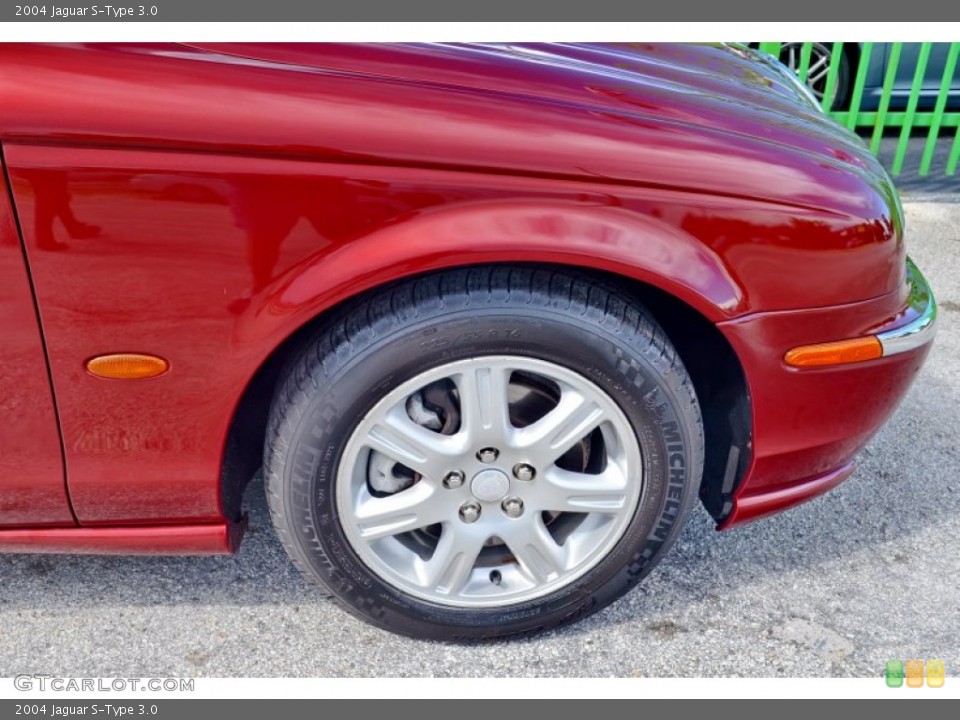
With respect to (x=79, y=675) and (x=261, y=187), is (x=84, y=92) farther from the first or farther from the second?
(x=79, y=675)

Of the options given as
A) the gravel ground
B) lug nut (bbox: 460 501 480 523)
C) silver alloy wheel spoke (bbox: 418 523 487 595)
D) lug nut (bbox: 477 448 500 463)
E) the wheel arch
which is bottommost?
the gravel ground

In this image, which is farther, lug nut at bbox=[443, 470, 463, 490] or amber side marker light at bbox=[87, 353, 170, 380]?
lug nut at bbox=[443, 470, 463, 490]

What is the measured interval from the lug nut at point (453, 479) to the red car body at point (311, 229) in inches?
16.3

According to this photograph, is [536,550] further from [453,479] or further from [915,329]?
[915,329]

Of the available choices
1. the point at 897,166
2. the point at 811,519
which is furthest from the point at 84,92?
the point at 897,166

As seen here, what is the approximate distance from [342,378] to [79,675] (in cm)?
91

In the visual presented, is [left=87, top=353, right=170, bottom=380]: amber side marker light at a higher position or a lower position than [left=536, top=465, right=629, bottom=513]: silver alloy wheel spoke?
higher

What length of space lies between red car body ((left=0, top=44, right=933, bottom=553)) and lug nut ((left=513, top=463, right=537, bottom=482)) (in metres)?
0.44

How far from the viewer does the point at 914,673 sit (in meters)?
1.98

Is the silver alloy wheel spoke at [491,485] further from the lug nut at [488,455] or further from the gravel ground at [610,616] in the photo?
the gravel ground at [610,616]

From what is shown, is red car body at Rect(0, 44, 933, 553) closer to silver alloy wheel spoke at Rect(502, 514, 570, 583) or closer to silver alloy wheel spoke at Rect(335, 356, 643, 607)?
silver alloy wheel spoke at Rect(335, 356, 643, 607)

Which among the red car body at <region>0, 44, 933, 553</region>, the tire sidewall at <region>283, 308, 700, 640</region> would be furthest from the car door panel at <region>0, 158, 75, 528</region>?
the tire sidewall at <region>283, 308, 700, 640</region>

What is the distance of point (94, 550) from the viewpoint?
6.16 ft

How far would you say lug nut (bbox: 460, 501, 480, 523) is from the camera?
6.14 feet
